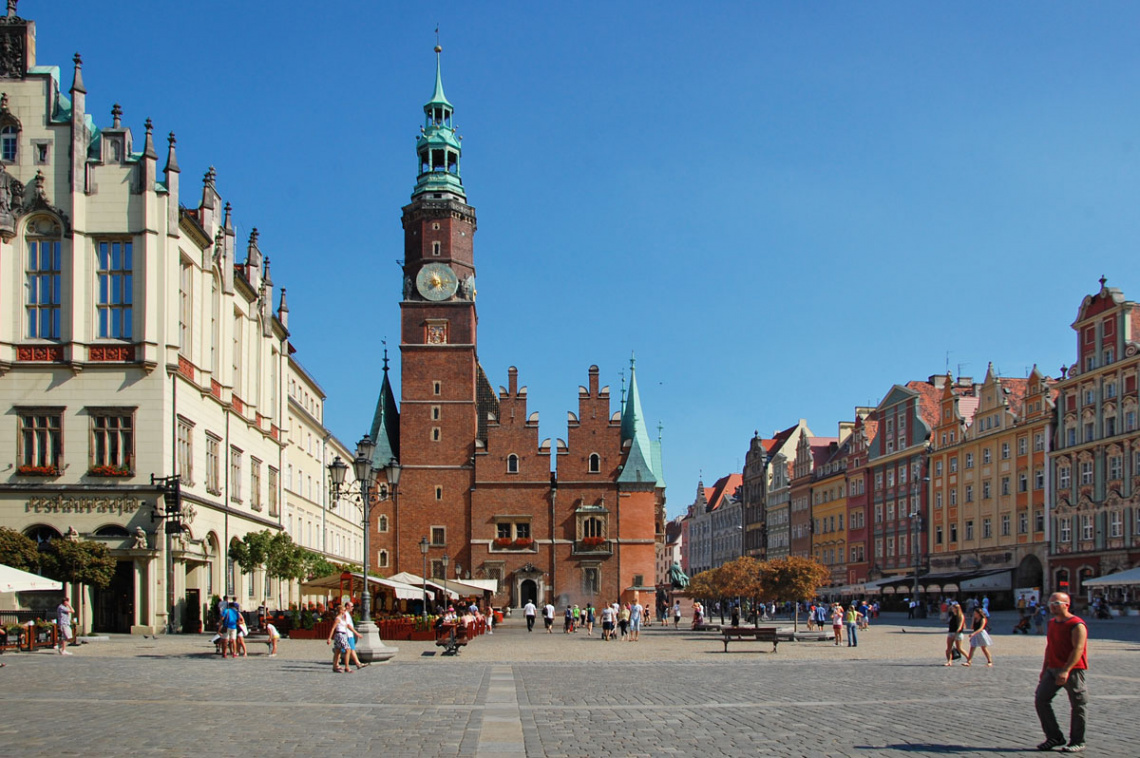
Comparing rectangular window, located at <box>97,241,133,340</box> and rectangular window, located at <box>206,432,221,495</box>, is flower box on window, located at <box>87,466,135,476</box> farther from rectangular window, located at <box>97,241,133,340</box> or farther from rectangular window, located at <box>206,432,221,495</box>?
rectangular window, located at <box>206,432,221,495</box>

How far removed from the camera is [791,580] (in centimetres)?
5206

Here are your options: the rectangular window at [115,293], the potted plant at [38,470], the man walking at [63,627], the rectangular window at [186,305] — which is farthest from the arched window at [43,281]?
the man walking at [63,627]

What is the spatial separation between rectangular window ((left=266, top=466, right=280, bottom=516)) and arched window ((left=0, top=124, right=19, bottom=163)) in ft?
64.5

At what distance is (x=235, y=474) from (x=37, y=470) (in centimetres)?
1083

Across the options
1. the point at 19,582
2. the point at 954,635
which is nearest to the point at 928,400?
the point at 954,635

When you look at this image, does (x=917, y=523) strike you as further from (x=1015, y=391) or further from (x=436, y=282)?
(x=436, y=282)

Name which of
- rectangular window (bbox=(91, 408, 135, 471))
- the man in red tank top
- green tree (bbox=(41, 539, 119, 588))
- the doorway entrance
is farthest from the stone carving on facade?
the man in red tank top

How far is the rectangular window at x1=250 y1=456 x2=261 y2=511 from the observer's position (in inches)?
2016

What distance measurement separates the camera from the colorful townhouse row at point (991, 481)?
67625mm

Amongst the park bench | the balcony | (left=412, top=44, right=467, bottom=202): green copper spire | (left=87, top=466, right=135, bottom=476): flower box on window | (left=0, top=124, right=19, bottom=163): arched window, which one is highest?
(left=412, top=44, right=467, bottom=202): green copper spire

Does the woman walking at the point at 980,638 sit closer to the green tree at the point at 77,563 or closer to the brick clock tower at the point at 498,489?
the green tree at the point at 77,563

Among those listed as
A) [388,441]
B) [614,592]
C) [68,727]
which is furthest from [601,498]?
[68,727]

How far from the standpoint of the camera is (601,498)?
273 feet

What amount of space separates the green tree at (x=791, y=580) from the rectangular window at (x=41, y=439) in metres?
28.6
